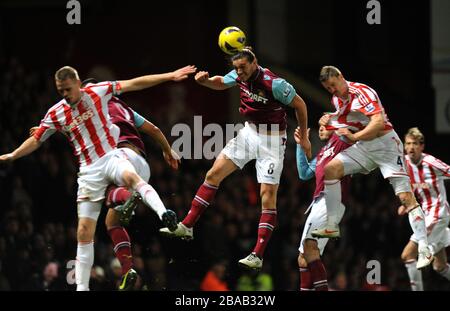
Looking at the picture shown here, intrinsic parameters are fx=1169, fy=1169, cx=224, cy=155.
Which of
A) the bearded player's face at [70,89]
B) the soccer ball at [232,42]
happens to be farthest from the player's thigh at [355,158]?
the bearded player's face at [70,89]

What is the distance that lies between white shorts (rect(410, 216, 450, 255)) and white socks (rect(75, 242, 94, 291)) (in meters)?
4.07

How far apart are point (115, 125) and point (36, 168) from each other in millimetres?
4421

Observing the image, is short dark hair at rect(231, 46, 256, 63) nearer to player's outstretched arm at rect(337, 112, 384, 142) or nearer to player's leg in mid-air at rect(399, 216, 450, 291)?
player's outstretched arm at rect(337, 112, 384, 142)

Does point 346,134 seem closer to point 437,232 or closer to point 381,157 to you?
point 381,157

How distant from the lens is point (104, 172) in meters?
11.7

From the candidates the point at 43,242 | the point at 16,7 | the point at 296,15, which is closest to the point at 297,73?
the point at 296,15

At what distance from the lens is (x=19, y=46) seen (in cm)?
2091

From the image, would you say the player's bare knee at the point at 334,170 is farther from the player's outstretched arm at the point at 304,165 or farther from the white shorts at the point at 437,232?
the white shorts at the point at 437,232

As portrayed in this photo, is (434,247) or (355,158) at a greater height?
(355,158)

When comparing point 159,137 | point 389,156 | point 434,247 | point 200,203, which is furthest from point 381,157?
point 159,137

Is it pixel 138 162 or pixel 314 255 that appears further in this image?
pixel 314 255

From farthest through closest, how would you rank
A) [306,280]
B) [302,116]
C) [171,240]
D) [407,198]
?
[171,240], [306,280], [407,198], [302,116]

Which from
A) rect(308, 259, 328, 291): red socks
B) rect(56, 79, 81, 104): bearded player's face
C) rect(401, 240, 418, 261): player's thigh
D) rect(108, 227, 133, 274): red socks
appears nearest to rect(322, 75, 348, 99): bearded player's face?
rect(308, 259, 328, 291): red socks

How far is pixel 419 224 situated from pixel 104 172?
3.35 meters
